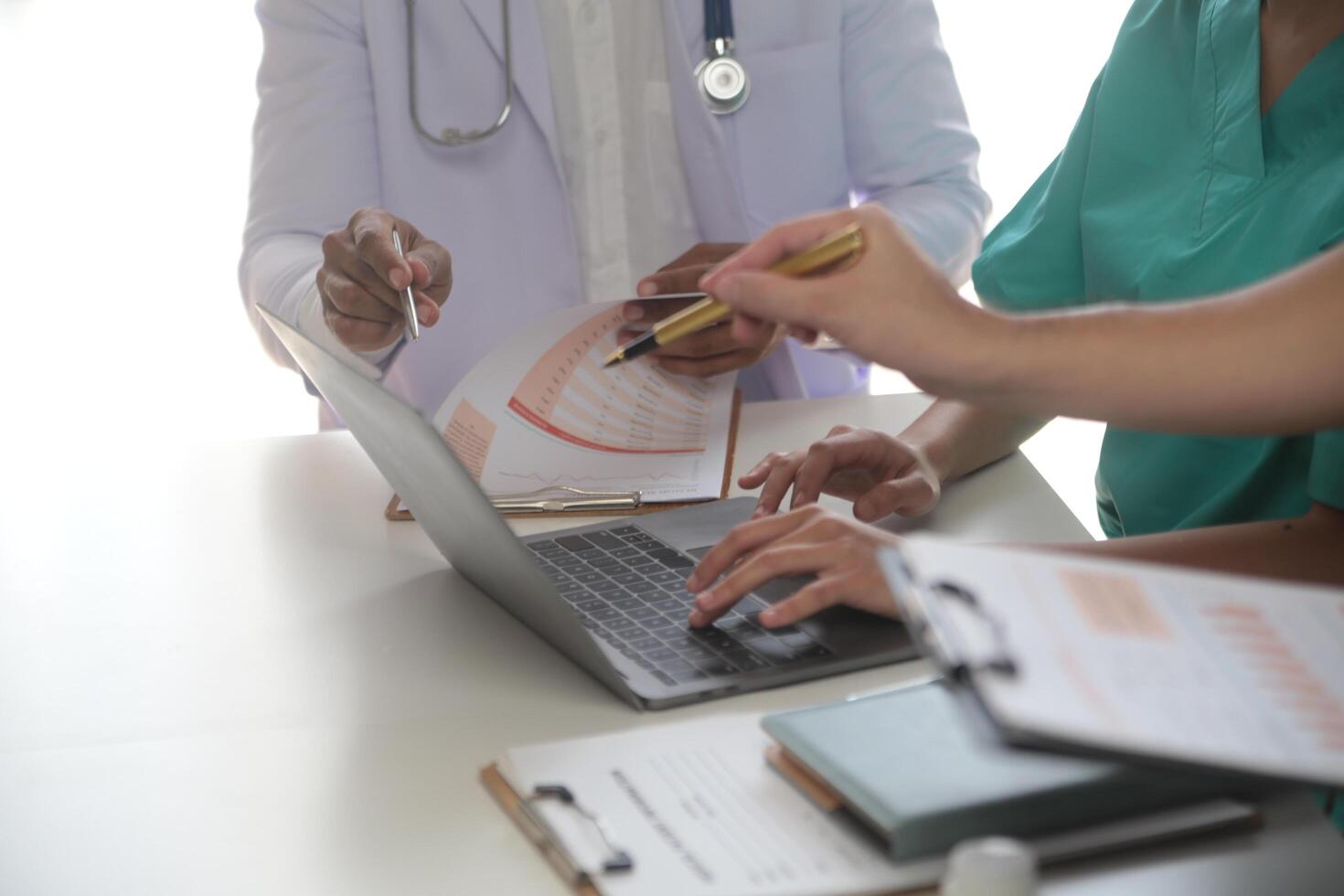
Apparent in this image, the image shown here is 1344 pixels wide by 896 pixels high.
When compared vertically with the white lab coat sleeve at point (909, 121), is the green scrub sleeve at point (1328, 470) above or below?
below

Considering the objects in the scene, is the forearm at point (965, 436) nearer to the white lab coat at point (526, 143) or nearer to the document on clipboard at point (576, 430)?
the document on clipboard at point (576, 430)

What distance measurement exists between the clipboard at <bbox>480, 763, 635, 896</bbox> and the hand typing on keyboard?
19 cm

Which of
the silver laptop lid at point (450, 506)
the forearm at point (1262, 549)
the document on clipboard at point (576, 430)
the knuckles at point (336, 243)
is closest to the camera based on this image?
the silver laptop lid at point (450, 506)

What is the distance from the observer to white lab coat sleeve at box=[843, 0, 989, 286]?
151cm

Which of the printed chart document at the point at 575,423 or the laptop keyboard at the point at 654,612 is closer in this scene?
the laptop keyboard at the point at 654,612

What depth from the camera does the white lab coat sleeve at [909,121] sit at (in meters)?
1.51

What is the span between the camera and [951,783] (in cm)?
54

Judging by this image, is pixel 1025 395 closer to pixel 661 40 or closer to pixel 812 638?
pixel 812 638

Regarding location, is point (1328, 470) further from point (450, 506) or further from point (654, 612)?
point (450, 506)

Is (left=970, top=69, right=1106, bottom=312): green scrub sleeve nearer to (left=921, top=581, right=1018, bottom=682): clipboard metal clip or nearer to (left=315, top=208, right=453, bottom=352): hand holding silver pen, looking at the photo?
(left=315, top=208, right=453, bottom=352): hand holding silver pen

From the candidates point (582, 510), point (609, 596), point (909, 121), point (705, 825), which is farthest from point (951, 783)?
point (909, 121)

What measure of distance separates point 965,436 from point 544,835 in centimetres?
60

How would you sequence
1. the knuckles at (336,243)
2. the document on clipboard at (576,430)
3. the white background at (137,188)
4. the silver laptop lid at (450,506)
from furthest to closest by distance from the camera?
1. the white background at (137,188)
2. the knuckles at (336,243)
3. the document on clipboard at (576,430)
4. the silver laptop lid at (450,506)

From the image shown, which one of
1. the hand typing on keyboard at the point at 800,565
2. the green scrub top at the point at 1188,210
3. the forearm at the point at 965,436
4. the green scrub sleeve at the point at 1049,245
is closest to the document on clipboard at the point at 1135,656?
the hand typing on keyboard at the point at 800,565
